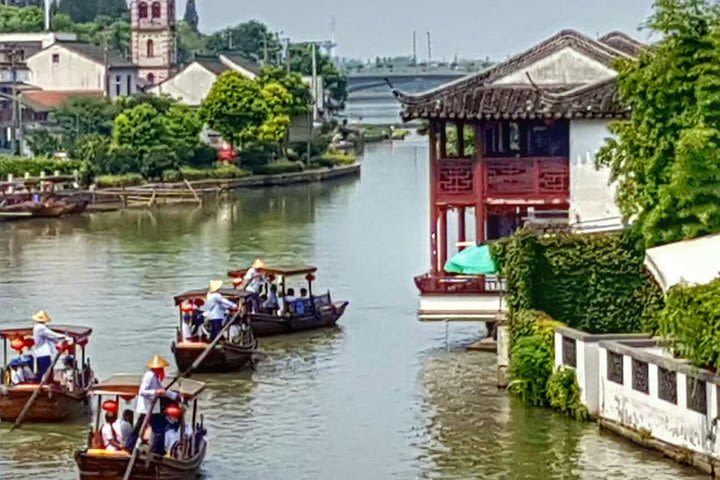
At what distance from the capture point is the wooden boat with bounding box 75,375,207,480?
28.6 metres

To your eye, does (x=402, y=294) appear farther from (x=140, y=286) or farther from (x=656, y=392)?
(x=656, y=392)

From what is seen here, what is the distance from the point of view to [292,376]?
40281 millimetres

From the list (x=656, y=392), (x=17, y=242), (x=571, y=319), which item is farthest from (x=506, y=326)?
(x=17, y=242)

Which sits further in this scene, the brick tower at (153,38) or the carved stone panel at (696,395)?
the brick tower at (153,38)

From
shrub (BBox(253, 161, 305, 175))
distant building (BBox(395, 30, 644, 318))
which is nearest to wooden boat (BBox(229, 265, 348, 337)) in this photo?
distant building (BBox(395, 30, 644, 318))

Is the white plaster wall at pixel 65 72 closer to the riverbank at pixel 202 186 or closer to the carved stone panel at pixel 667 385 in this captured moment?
the riverbank at pixel 202 186

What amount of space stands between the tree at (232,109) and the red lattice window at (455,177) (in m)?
69.2

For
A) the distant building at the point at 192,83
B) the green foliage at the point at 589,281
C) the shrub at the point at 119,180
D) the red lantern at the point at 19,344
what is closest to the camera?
the red lantern at the point at 19,344

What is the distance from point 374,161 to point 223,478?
112137 millimetres

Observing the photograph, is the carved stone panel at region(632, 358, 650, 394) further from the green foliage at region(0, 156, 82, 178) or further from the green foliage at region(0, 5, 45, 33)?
the green foliage at region(0, 5, 45, 33)

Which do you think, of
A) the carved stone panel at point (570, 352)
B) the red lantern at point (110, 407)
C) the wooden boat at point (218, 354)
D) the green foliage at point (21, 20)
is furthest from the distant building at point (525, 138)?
the green foliage at point (21, 20)

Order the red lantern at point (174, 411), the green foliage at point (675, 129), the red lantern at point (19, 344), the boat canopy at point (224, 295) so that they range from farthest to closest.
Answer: the boat canopy at point (224, 295)
the green foliage at point (675, 129)
the red lantern at point (19, 344)
the red lantern at point (174, 411)

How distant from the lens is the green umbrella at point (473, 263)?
3975 centimetres

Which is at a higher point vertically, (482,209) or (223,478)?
(482,209)
